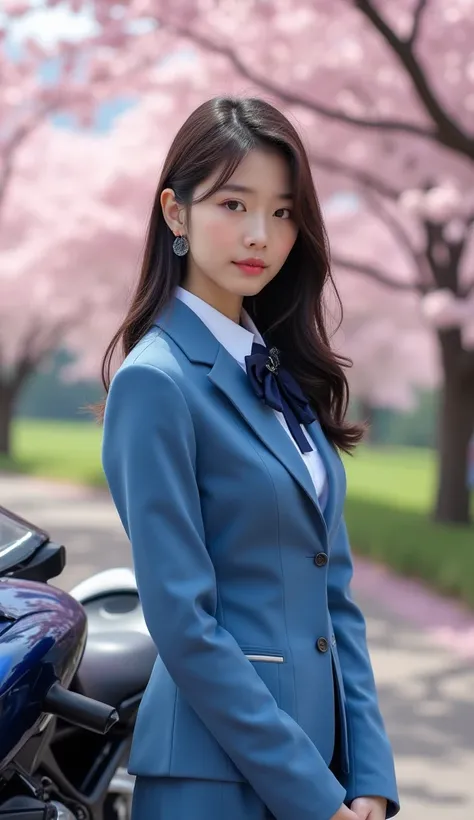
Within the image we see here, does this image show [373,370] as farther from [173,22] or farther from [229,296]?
[229,296]

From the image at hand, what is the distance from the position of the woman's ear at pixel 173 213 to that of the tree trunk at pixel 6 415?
2488 centimetres

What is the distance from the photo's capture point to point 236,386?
1740 millimetres

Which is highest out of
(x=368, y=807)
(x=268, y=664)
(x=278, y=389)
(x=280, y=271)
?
(x=280, y=271)

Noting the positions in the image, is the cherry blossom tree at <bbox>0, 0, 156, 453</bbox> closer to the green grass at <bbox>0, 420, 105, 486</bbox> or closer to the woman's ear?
the green grass at <bbox>0, 420, 105, 486</bbox>

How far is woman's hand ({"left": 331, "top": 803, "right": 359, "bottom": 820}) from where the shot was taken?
5.32ft

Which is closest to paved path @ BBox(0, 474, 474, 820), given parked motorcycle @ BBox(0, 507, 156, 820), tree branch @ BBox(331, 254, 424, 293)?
parked motorcycle @ BBox(0, 507, 156, 820)

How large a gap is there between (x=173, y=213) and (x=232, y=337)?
216 mm

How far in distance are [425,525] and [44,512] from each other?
4540 millimetres

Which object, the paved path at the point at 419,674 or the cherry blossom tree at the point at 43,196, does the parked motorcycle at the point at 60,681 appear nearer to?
the paved path at the point at 419,674

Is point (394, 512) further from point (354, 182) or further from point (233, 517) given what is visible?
point (233, 517)

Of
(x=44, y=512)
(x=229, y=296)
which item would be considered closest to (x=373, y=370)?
(x=44, y=512)

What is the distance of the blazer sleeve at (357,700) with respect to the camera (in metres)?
1.77

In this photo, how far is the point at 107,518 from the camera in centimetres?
1309

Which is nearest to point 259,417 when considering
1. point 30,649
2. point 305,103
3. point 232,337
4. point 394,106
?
point 232,337
